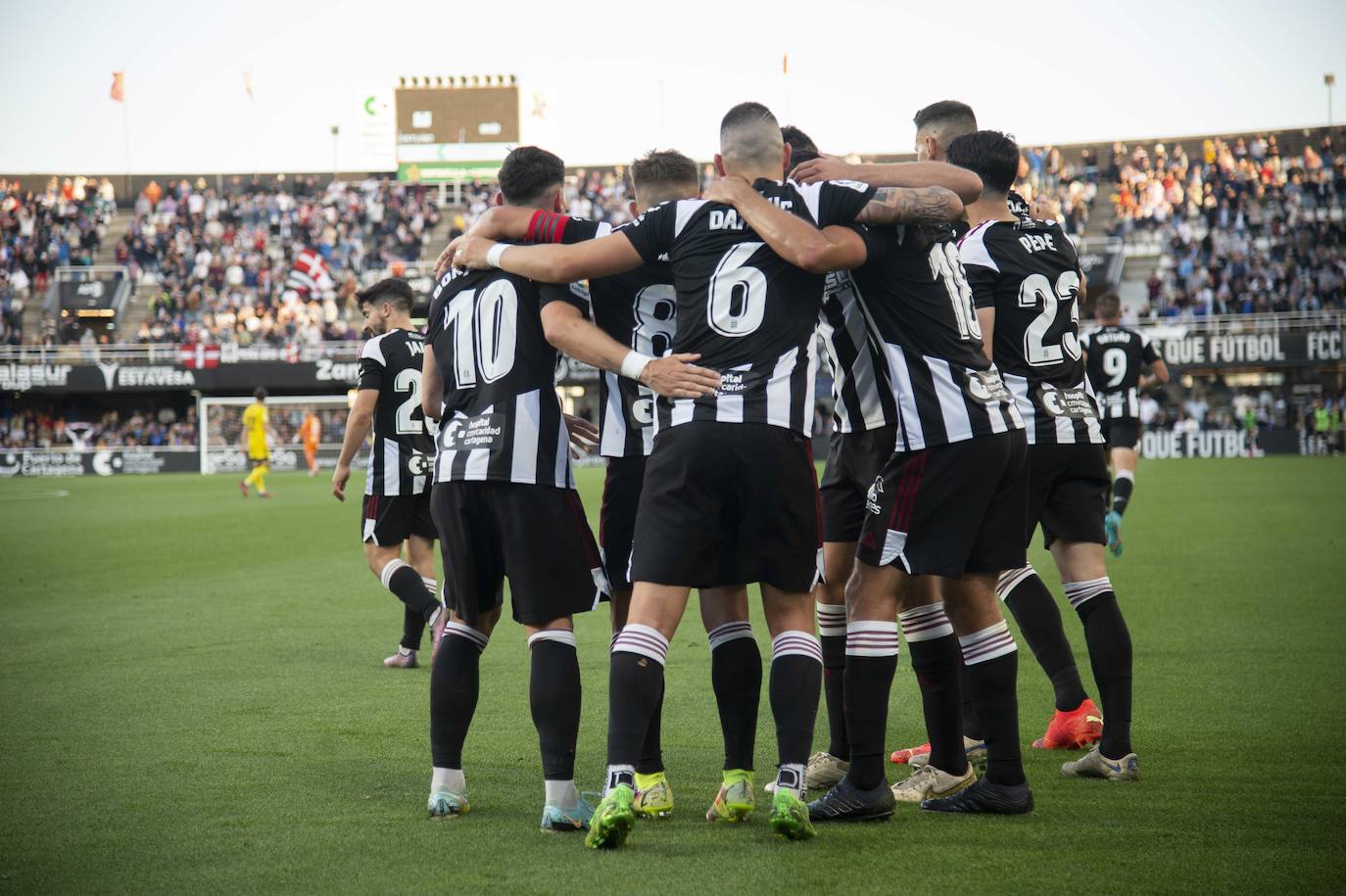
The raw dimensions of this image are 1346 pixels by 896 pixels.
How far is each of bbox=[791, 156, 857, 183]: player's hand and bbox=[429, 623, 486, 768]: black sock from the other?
1.98 metres

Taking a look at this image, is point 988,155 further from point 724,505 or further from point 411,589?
point 411,589

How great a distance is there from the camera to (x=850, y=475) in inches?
187

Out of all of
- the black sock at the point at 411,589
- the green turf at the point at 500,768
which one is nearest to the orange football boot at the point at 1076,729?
the green turf at the point at 500,768

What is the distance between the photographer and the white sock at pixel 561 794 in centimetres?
412

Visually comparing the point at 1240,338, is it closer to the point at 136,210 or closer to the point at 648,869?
the point at 648,869

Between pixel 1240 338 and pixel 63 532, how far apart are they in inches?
1264

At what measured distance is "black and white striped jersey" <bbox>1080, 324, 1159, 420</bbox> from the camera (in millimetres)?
10422

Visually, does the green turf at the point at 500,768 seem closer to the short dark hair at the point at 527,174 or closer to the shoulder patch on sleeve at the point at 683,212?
the shoulder patch on sleeve at the point at 683,212

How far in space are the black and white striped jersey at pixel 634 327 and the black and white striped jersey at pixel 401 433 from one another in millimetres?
3288

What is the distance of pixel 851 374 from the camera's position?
4570mm

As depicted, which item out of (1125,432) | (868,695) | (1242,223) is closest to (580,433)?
(868,695)

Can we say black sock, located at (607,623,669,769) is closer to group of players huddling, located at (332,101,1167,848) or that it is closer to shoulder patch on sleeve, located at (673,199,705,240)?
group of players huddling, located at (332,101,1167,848)

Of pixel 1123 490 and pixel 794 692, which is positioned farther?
pixel 1123 490

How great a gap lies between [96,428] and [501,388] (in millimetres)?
43465
